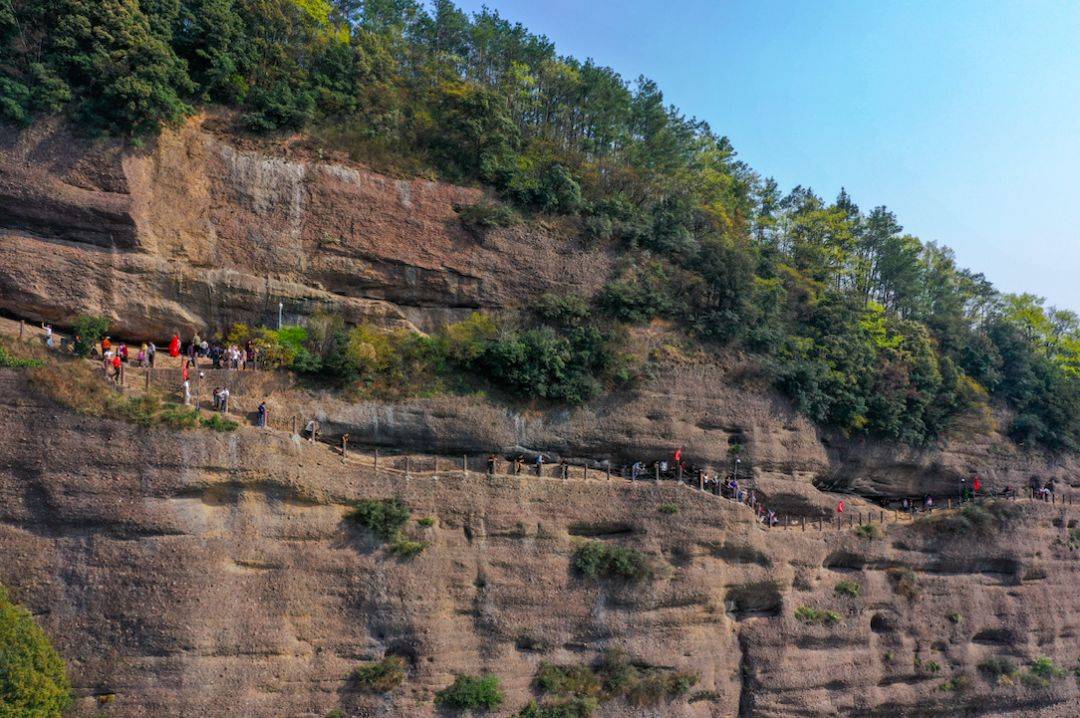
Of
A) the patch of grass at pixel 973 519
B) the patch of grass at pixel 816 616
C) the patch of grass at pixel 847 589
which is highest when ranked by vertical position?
the patch of grass at pixel 973 519

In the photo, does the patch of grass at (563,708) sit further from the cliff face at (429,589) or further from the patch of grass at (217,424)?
the patch of grass at (217,424)

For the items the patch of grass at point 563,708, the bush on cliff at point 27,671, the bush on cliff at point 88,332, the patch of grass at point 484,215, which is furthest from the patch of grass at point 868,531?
the bush on cliff at point 88,332

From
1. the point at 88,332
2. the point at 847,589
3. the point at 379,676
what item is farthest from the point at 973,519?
the point at 88,332

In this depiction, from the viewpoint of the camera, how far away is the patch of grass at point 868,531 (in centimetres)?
2767

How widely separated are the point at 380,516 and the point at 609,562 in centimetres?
635

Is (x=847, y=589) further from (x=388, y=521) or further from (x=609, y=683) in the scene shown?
(x=388, y=521)

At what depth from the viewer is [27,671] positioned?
651 inches

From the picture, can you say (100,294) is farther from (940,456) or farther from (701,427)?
(940,456)

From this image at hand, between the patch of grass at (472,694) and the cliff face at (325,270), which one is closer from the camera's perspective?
the patch of grass at (472,694)

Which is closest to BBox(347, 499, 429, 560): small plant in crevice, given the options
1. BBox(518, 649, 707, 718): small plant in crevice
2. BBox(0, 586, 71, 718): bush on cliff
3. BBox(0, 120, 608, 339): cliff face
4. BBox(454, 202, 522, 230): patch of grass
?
BBox(518, 649, 707, 718): small plant in crevice

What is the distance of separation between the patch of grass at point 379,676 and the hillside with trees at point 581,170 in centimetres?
829

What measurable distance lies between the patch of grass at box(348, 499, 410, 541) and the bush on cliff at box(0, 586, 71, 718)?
6.60 m

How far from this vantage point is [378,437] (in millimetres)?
22922

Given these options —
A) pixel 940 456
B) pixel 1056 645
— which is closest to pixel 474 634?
pixel 940 456
